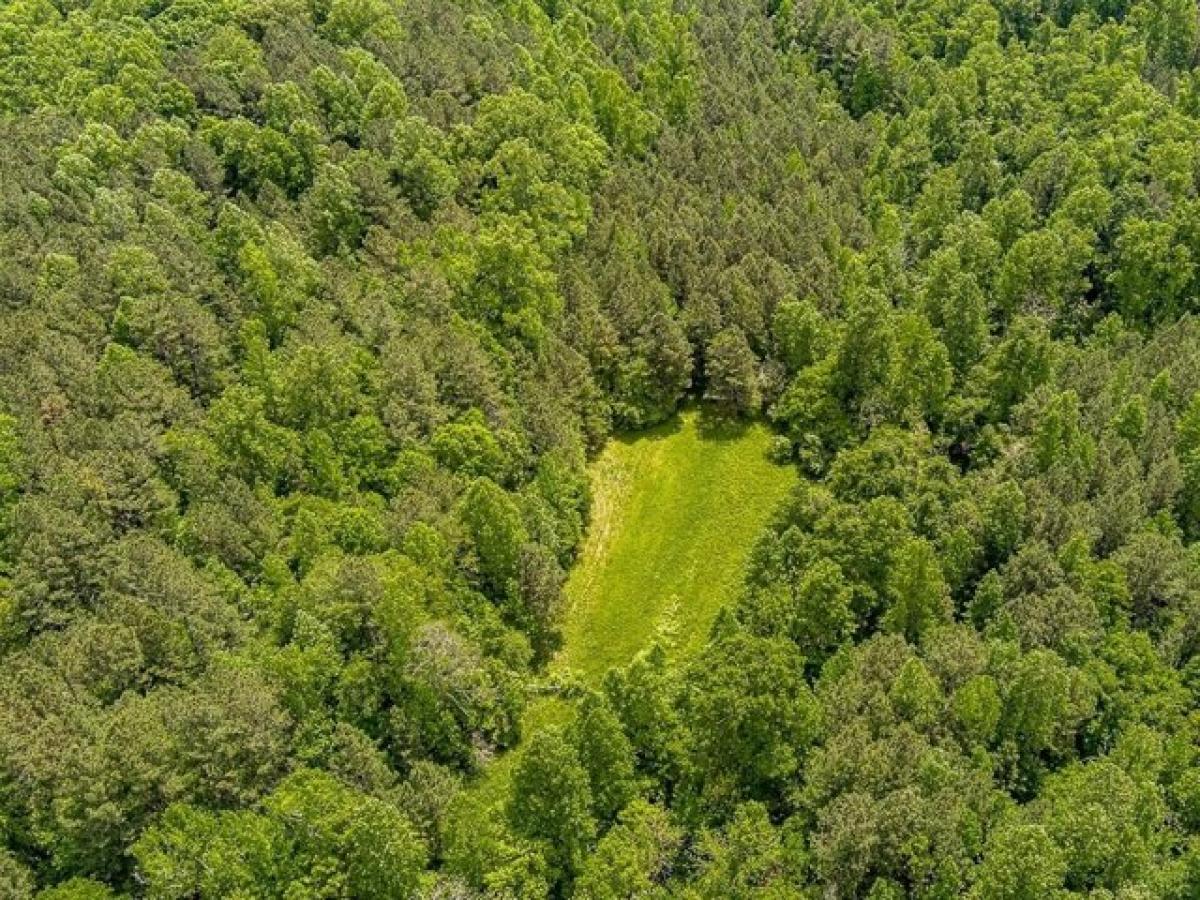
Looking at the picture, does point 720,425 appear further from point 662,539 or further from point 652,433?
point 662,539

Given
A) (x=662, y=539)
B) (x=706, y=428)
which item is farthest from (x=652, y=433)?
(x=662, y=539)

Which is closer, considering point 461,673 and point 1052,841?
point 1052,841

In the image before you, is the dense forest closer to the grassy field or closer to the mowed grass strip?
the grassy field

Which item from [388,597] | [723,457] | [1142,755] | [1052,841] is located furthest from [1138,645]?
[388,597]

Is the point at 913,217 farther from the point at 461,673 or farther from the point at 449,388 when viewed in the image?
the point at 461,673

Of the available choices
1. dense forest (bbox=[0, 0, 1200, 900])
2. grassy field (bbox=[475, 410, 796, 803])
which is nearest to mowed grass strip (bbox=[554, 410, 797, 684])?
grassy field (bbox=[475, 410, 796, 803])

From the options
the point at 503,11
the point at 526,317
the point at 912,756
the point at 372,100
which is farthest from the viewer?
the point at 503,11

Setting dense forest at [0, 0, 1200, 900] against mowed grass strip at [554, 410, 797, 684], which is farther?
mowed grass strip at [554, 410, 797, 684]
